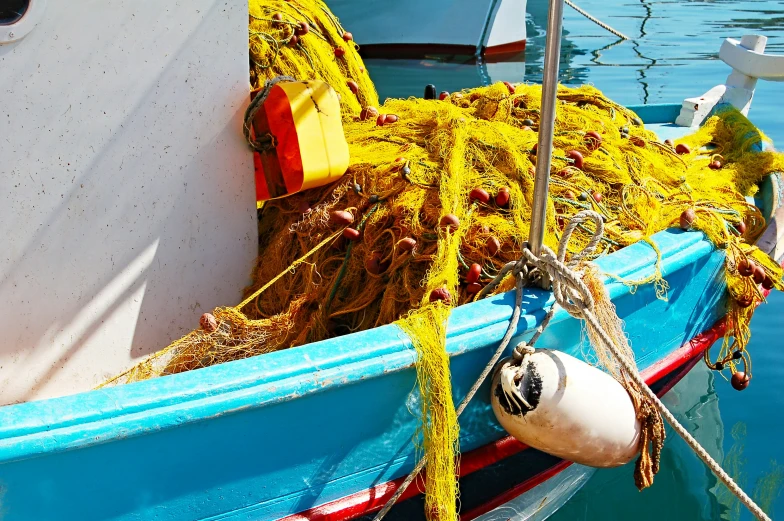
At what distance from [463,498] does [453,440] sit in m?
0.57

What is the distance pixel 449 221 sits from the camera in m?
2.89

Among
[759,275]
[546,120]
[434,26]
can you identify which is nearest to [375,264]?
[546,120]

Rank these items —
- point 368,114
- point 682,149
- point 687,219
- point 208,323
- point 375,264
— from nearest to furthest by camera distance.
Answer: point 208,323
point 375,264
point 687,219
point 368,114
point 682,149

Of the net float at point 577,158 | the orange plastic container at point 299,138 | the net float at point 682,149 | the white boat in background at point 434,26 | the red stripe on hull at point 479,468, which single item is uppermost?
the orange plastic container at point 299,138

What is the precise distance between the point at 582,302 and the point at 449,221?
61 centimetres

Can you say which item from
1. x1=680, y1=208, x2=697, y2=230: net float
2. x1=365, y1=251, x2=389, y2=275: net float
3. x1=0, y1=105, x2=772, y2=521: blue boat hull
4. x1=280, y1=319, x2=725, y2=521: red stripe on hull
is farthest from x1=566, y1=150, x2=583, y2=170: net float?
x1=365, y1=251, x2=389, y2=275: net float

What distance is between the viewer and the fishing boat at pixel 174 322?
→ 2148 millimetres

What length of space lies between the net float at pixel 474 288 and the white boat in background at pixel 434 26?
1306 cm

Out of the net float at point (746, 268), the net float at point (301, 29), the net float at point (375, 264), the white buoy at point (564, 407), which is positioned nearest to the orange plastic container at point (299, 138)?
the net float at point (375, 264)

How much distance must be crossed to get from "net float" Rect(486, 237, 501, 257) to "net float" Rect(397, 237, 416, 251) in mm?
280

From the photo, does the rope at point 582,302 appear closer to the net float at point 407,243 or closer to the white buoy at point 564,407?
the white buoy at point 564,407

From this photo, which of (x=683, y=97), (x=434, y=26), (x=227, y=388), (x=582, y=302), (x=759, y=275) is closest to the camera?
(x=227, y=388)

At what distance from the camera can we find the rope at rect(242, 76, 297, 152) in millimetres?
3041

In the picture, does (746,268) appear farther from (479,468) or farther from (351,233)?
(351,233)
